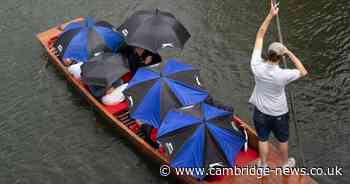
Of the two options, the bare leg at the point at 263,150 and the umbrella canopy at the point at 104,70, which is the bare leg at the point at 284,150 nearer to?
the bare leg at the point at 263,150

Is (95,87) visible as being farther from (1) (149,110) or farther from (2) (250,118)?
(2) (250,118)

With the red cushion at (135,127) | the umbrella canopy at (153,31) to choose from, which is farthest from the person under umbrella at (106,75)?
the red cushion at (135,127)

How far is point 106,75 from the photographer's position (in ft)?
37.9

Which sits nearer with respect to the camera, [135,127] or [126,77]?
[135,127]

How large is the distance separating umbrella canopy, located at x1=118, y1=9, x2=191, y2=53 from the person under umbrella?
0.70 metres

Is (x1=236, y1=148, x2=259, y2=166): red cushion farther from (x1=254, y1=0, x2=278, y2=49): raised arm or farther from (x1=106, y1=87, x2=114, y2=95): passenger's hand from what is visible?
(x1=106, y1=87, x2=114, y2=95): passenger's hand

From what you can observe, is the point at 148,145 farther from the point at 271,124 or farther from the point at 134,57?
the point at 271,124

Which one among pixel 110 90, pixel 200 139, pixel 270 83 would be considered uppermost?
pixel 270 83

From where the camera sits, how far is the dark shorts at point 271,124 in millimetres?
8758

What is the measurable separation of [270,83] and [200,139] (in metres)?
1.80

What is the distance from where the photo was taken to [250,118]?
40.1ft

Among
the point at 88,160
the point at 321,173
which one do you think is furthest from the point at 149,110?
the point at 321,173

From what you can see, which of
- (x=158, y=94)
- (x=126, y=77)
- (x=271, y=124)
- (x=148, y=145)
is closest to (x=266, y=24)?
(x=271, y=124)

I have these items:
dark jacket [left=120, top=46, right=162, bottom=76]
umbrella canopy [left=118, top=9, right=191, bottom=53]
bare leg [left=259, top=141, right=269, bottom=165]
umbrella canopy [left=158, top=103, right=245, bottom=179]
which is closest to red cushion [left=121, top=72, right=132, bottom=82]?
dark jacket [left=120, top=46, right=162, bottom=76]
